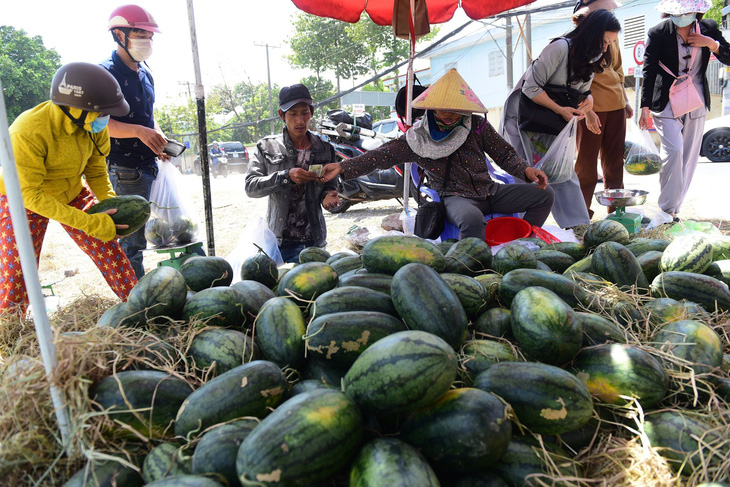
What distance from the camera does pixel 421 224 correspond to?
4207 mm

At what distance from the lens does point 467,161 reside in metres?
4.17

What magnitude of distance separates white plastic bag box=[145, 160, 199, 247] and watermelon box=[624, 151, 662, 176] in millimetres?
5117

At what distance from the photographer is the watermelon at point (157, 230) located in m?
4.14

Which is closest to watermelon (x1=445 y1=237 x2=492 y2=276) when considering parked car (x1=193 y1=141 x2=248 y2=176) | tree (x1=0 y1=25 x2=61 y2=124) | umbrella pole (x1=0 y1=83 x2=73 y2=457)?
umbrella pole (x1=0 y1=83 x2=73 y2=457)

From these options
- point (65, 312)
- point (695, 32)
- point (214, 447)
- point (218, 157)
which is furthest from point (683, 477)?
point (218, 157)

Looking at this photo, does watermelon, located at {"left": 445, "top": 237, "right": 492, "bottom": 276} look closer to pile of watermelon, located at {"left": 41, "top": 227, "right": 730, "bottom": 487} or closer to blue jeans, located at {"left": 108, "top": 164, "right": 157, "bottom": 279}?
pile of watermelon, located at {"left": 41, "top": 227, "right": 730, "bottom": 487}

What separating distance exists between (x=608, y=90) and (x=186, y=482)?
18.9 feet

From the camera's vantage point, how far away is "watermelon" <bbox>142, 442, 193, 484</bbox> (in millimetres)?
1212

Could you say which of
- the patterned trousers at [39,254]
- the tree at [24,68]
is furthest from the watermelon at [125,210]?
the tree at [24,68]

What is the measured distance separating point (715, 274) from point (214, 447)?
243 cm

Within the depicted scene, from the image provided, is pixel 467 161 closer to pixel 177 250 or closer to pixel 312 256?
pixel 312 256

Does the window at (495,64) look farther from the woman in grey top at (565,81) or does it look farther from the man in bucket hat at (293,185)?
the man in bucket hat at (293,185)

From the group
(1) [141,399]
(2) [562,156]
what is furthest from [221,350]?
(2) [562,156]

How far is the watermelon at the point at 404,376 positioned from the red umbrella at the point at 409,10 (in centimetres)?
342
